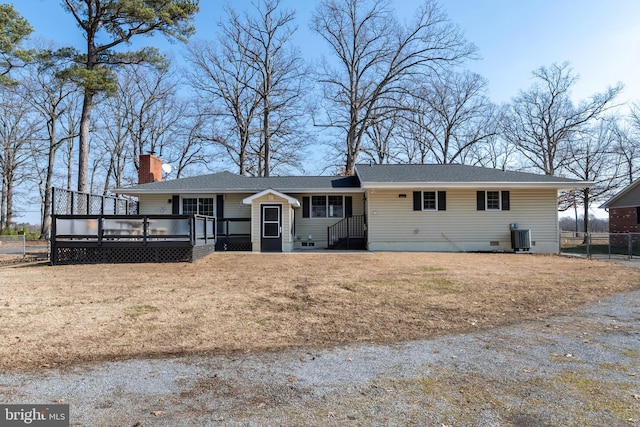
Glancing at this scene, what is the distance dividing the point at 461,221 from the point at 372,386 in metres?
13.7

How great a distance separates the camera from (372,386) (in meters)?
3.26

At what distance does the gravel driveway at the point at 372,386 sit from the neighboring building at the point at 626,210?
2098 cm

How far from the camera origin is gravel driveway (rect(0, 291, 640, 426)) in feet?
8.92

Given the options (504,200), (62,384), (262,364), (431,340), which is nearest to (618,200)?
(504,200)

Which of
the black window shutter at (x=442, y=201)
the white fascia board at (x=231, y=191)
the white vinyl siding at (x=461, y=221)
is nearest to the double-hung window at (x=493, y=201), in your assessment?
the white vinyl siding at (x=461, y=221)

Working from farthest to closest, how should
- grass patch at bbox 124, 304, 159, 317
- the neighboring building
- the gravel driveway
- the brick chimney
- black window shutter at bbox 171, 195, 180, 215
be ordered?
the neighboring building
the brick chimney
black window shutter at bbox 171, 195, 180, 215
grass patch at bbox 124, 304, 159, 317
the gravel driveway

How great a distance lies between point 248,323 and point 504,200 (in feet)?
45.1

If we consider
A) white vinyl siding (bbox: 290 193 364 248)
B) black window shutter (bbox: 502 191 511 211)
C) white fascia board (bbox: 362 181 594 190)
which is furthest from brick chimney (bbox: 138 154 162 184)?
black window shutter (bbox: 502 191 511 211)

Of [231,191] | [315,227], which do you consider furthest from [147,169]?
[315,227]

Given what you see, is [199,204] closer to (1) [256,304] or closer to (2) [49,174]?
(1) [256,304]

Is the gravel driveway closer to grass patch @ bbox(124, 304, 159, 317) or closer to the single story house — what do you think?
grass patch @ bbox(124, 304, 159, 317)

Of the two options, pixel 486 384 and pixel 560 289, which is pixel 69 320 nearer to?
pixel 486 384

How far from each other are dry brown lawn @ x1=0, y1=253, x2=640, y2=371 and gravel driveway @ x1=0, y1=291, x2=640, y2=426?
0.46 metres

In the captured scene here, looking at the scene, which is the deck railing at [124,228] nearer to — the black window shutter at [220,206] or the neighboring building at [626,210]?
the black window shutter at [220,206]
